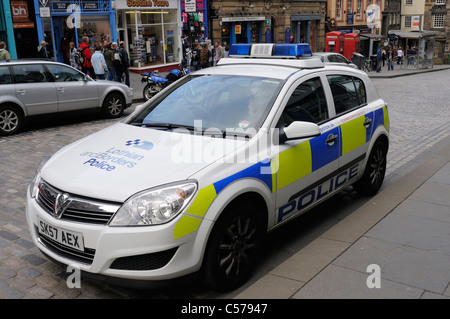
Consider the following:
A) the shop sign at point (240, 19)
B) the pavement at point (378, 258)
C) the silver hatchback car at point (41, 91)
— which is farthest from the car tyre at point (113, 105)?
the shop sign at point (240, 19)

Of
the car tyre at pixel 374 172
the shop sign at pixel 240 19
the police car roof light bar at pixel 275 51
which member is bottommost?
the car tyre at pixel 374 172

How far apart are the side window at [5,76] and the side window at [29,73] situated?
139 mm

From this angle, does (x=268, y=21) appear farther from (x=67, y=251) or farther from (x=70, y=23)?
(x=67, y=251)

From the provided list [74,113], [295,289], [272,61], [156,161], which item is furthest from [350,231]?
[74,113]

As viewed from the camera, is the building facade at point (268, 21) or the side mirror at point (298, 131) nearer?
the side mirror at point (298, 131)

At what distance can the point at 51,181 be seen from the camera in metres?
3.73

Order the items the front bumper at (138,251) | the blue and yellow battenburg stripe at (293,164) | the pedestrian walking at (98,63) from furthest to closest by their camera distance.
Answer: the pedestrian walking at (98,63) → the blue and yellow battenburg stripe at (293,164) → the front bumper at (138,251)

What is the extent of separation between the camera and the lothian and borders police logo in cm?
397

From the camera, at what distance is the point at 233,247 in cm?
372

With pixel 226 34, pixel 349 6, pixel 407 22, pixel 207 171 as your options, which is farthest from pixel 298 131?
pixel 407 22

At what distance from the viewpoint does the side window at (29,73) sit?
10.4 meters

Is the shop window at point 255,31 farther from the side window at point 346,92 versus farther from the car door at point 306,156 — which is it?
the car door at point 306,156
